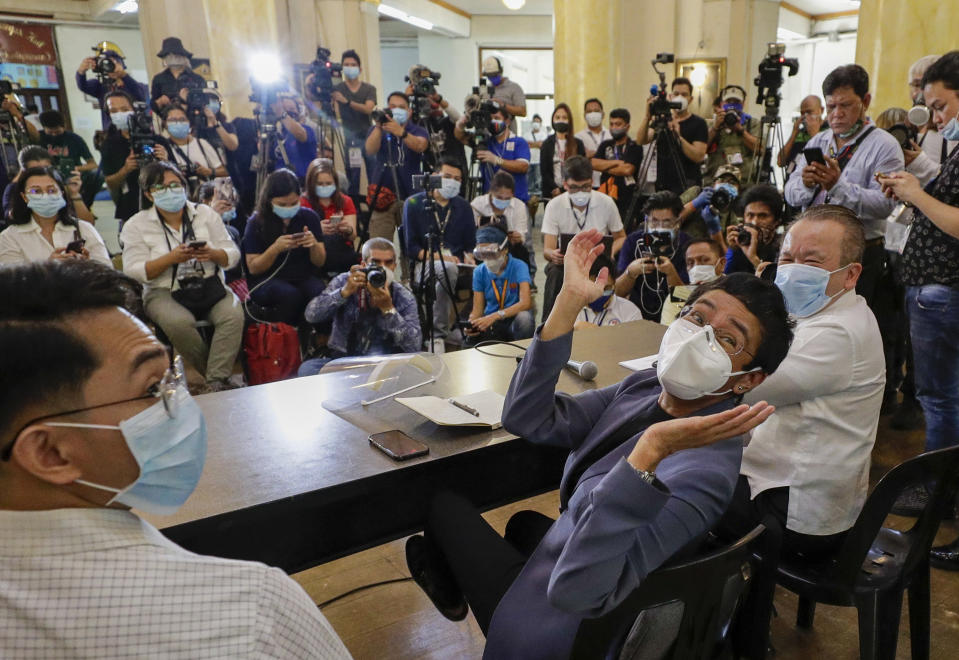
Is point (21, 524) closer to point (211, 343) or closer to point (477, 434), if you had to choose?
point (477, 434)

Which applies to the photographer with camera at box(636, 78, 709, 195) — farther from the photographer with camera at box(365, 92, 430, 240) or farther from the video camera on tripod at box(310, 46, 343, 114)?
Result: the video camera on tripod at box(310, 46, 343, 114)

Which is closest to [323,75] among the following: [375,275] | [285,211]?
[285,211]

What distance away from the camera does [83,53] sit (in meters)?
11.4

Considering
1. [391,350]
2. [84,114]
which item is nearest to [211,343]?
[391,350]

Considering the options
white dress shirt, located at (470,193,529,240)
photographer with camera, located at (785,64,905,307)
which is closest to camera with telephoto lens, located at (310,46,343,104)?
white dress shirt, located at (470,193,529,240)

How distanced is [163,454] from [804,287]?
161cm

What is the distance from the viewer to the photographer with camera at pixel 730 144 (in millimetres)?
5668

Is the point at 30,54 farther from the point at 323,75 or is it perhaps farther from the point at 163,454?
the point at 163,454

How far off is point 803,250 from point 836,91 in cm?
139

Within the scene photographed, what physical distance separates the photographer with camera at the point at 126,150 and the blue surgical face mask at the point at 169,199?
2.49 feet

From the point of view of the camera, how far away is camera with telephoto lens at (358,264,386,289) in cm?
317

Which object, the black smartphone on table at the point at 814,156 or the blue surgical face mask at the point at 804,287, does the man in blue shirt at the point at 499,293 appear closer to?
the black smartphone on table at the point at 814,156

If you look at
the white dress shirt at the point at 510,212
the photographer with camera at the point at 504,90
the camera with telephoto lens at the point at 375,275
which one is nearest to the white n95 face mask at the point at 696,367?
the camera with telephoto lens at the point at 375,275

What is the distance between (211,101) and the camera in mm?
4957
